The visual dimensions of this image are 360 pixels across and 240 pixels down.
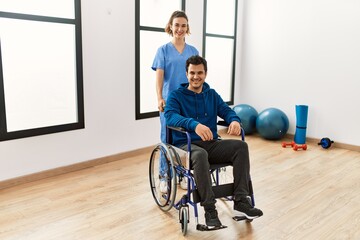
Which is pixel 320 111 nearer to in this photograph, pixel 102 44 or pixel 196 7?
pixel 196 7

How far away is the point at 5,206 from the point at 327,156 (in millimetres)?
3116

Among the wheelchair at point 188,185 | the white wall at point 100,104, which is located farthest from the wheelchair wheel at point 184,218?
the white wall at point 100,104

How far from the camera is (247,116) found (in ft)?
15.0

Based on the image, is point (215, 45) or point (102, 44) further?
point (215, 45)

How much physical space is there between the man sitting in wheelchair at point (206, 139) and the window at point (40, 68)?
1.33 m

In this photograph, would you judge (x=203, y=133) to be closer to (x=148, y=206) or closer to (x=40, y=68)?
(x=148, y=206)

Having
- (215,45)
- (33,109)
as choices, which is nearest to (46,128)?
(33,109)

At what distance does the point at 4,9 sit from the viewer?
267 centimetres

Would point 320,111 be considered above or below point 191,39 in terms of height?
below

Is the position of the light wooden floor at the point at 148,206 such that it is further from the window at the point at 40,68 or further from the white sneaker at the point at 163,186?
the window at the point at 40,68

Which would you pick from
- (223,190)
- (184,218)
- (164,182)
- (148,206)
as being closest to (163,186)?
(164,182)

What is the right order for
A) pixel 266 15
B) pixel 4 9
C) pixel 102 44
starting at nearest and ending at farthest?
pixel 4 9, pixel 102 44, pixel 266 15

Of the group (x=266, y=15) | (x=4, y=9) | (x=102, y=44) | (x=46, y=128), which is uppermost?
(x=266, y=15)

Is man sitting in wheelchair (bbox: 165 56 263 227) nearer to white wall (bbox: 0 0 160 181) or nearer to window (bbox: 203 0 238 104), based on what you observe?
white wall (bbox: 0 0 160 181)
